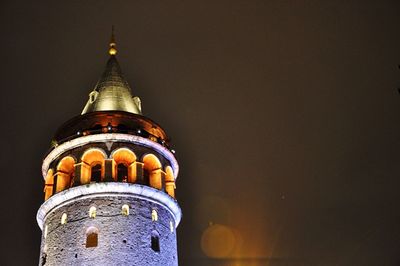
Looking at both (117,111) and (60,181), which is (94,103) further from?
(60,181)

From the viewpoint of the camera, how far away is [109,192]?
30281mm

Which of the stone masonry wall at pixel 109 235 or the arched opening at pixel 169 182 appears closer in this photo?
the stone masonry wall at pixel 109 235

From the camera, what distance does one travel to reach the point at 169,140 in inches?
1390

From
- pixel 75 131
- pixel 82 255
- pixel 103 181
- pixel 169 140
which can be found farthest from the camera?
pixel 169 140

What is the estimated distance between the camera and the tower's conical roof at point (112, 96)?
115 feet

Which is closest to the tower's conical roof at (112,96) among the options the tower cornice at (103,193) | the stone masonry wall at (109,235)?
the tower cornice at (103,193)

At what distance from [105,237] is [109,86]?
10.8 metres

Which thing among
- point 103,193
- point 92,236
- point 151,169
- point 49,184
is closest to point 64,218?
point 92,236

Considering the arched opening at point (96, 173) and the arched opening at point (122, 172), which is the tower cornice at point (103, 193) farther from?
the arched opening at point (122, 172)

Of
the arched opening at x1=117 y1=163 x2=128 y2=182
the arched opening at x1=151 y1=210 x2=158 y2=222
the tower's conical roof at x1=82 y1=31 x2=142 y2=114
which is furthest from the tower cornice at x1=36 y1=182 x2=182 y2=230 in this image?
the tower's conical roof at x1=82 y1=31 x2=142 y2=114

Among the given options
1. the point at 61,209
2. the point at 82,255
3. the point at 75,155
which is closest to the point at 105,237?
the point at 82,255

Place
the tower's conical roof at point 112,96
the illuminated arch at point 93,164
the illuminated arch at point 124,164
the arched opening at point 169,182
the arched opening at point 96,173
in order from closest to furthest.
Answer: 1. the illuminated arch at point 93,164
2. the illuminated arch at point 124,164
3. the arched opening at point 96,173
4. the arched opening at point 169,182
5. the tower's conical roof at point 112,96

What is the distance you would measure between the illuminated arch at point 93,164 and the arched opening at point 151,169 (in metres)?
2.28

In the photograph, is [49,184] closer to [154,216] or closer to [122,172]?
[122,172]
